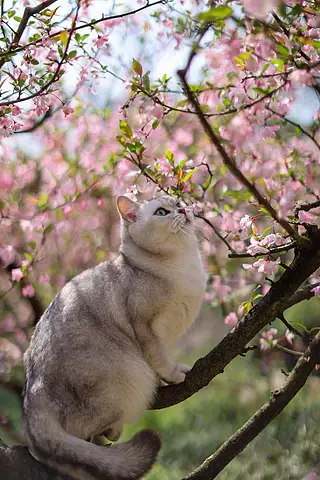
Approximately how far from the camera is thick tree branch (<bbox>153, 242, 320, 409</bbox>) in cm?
268

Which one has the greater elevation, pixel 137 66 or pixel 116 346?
pixel 137 66

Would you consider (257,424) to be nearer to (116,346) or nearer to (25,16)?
(116,346)

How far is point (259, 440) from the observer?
6.30 m

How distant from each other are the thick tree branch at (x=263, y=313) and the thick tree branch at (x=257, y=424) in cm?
35

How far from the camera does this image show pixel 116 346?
3.11m

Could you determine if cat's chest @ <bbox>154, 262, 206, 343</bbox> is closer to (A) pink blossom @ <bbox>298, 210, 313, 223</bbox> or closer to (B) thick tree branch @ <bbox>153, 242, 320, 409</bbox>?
(B) thick tree branch @ <bbox>153, 242, 320, 409</bbox>

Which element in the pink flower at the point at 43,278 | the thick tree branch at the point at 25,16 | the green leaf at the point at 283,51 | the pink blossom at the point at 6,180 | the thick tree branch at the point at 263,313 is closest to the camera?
the green leaf at the point at 283,51

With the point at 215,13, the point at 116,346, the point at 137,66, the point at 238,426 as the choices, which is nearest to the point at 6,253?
the point at 116,346

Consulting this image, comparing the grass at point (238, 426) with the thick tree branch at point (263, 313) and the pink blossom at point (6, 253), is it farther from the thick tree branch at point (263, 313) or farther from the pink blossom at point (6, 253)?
the thick tree branch at point (263, 313)

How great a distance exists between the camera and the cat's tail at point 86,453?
2.69 m

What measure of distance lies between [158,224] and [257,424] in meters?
1.25

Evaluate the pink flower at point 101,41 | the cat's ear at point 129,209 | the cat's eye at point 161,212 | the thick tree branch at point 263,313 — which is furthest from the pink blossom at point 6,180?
the thick tree branch at point 263,313

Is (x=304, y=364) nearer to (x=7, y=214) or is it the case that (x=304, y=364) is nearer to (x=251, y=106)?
(x=251, y=106)

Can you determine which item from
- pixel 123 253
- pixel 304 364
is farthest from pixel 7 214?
pixel 304 364
